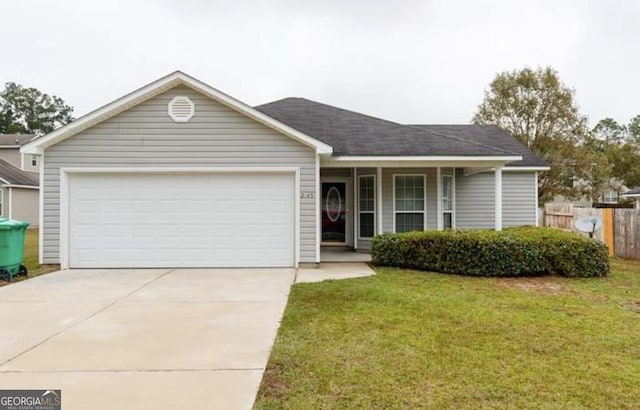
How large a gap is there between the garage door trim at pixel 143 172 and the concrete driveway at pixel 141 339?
163 centimetres

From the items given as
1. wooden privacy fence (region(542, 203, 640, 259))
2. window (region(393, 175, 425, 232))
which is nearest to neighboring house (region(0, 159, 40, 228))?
window (region(393, 175, 425, 232))

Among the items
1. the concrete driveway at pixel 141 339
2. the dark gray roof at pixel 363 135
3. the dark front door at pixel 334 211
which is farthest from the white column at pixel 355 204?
the concrete driveway at pixel 141 339

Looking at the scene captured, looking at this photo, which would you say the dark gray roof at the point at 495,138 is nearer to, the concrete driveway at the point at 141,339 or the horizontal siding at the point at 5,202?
the concrete driveway at the point at 141,339

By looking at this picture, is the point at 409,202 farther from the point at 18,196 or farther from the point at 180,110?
the point at 18,196

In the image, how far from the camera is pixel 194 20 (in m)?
14.6

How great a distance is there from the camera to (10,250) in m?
8.74

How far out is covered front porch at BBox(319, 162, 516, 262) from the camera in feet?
39.9

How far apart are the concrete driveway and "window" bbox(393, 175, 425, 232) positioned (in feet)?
16.4

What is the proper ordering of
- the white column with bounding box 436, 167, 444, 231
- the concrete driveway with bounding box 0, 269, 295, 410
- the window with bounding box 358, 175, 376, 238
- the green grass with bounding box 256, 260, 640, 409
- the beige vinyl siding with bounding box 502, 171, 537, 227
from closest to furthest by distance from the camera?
1. the green grass with bounding box 256, 260, 640, 409
2. the concrete driveway with bounding box 0, 269, 295, 410
3. the white column with bounding box 436, 167, 444, 231
4. the window with bounding box 358, 175, 376, 238
5. the beige vinyl siding with bounding box 502, 171, 537, 227

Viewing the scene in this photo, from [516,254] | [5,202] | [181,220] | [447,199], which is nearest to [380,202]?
[447,199]

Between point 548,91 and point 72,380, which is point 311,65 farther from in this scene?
point 72,380

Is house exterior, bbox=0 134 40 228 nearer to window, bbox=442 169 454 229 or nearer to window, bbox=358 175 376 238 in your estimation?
window, bbox=358 175 376 238

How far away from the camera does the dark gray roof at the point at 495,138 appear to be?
1468 centimetres

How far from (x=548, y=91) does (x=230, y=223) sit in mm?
24950
